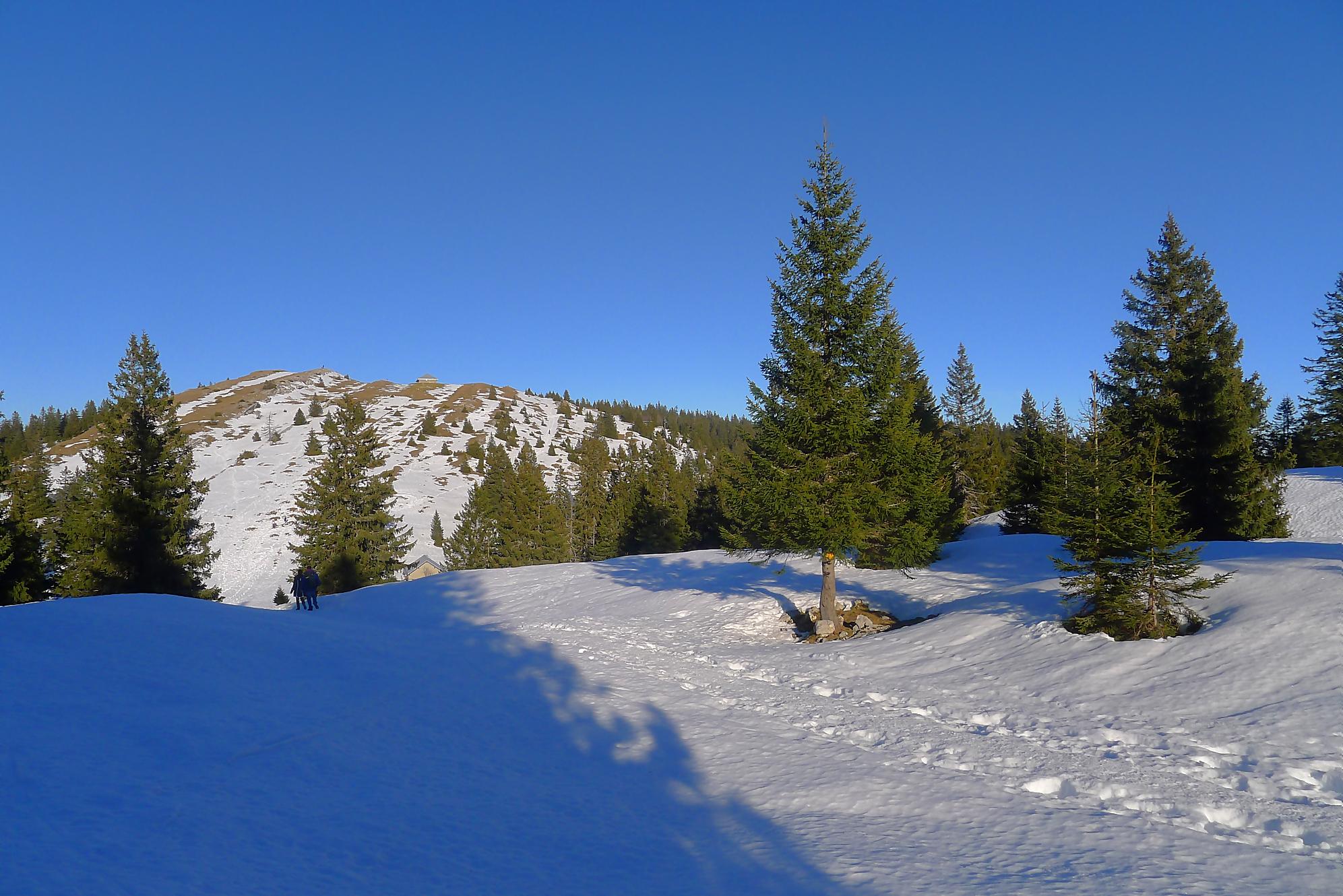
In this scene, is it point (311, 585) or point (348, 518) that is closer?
point (311, 585)

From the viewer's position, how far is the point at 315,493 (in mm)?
36062

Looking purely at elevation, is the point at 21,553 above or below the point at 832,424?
below

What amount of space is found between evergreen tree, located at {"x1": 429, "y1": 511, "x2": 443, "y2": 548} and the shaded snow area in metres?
45.0

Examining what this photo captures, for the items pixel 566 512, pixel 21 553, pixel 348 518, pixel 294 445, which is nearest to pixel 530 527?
pixel 566 512

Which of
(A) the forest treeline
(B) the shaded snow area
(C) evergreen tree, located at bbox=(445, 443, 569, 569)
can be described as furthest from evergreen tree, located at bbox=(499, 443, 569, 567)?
(B) the shaded snow area

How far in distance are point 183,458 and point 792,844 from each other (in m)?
33.6

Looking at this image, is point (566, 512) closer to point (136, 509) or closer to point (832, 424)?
point (136, 509)

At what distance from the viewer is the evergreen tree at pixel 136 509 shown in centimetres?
2573

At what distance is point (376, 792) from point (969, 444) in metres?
39.5

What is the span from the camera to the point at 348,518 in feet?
117

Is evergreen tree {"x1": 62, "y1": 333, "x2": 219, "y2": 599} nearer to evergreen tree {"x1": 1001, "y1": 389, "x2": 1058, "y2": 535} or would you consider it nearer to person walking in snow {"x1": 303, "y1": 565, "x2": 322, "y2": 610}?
person walking in snow {"x1": 303, "y1": 565, "x2": 322, "y2": 610}

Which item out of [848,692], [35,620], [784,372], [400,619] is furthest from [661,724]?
[400,619]

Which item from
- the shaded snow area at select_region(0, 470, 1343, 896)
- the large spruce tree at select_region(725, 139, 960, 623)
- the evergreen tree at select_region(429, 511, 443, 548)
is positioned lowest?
the shaded snow area at select_region(0, 470, 1343, 896)

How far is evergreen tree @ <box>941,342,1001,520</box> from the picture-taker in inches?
1325
